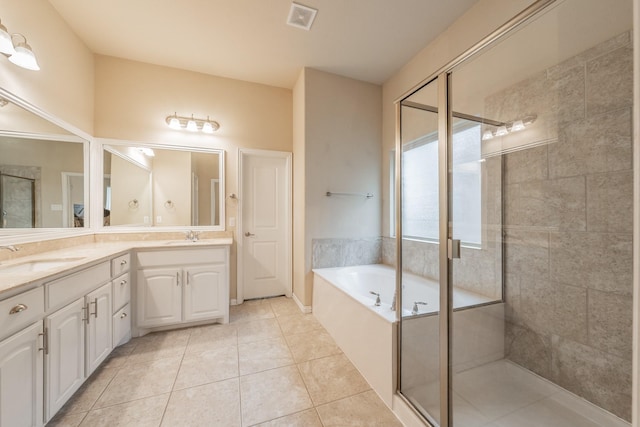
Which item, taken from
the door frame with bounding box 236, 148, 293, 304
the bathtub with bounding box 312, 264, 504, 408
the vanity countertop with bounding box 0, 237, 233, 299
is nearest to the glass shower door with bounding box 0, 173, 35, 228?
the vanity countertop with bounding box 0, 237, 233, 299

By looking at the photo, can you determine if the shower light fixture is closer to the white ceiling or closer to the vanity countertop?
the white ceiling

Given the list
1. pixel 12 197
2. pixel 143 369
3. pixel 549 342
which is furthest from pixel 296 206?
pixel 549 342

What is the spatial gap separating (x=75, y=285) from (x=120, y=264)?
563 millimetres

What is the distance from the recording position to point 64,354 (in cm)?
130

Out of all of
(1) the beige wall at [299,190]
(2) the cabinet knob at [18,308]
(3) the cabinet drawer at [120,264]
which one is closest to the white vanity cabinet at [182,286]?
(3) the cabinet drawer at [120,264]

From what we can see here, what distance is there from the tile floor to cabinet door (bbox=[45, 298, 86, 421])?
15 centimetres

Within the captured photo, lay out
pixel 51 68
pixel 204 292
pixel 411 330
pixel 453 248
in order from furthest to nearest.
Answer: pixel 204 292 < pixel 51 68 < pixel 411 330 < pixel 453 248

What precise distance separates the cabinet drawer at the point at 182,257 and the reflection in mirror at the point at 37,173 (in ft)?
2.34

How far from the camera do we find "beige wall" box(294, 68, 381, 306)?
8.82 ft

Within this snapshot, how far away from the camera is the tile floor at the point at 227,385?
4.34 feet

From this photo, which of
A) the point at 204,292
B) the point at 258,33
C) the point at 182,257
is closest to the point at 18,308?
the point at 182,257

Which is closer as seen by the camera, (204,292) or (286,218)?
(204,292)

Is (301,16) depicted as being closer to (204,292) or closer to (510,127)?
(510,127)

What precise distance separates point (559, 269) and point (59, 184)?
3725 millimetres
